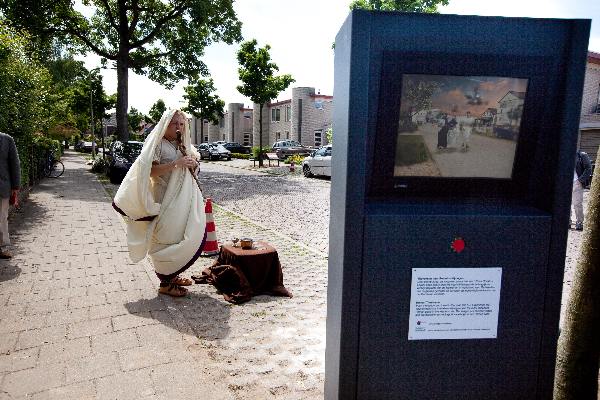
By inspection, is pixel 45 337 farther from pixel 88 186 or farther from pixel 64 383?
pixel 88 186

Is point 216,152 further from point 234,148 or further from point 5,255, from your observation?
point 5,255

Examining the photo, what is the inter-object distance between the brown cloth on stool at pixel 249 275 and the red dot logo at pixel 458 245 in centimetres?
302

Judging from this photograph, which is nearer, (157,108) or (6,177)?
(6,177)

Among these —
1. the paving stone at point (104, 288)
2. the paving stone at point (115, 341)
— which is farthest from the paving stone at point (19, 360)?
the paving stone at point (104, 288)

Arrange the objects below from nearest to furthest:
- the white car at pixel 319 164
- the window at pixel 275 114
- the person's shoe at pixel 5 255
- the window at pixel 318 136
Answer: the person's shoe at pixel 5 255 < the white car at pixel 319 164 < the window at pixel 318 136 < the window at pixel 275 114

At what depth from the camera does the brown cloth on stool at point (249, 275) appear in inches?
189

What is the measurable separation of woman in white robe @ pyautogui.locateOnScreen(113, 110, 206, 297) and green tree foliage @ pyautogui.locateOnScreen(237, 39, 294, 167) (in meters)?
26.0

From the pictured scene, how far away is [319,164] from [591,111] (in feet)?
46.8

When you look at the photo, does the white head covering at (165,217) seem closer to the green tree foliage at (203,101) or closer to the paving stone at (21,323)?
the paving stone at (21,323)

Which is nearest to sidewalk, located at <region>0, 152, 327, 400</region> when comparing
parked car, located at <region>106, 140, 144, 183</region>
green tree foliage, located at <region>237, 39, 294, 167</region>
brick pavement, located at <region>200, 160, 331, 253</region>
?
brick pavement, located at <region>200, 160, 331, 253</region>

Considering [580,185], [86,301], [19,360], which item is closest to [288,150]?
[580,185]

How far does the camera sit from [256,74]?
99.9 ft

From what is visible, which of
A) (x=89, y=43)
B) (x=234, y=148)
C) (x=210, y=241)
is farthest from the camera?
(x=234, y=148)

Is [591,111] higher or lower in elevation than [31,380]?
higher
